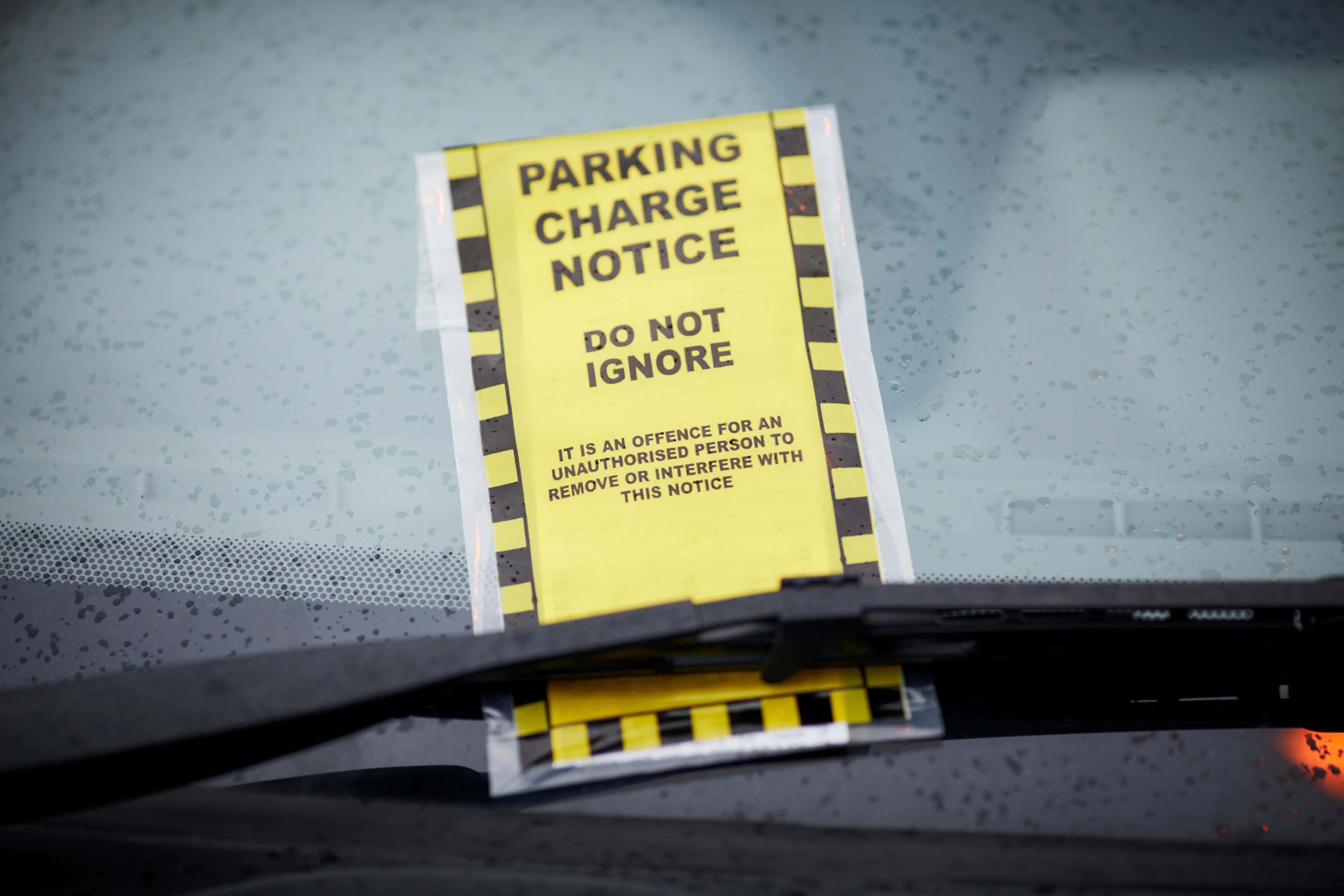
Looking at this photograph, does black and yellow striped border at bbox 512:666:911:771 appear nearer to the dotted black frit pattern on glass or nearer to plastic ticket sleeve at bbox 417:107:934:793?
plastic ticket sleeve at bbox 417:107:934:793

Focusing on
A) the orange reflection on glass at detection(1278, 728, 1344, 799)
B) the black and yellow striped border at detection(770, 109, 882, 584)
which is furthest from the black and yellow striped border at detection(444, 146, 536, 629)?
the orange reflection on glass at detection(1278, 728, 1344, 799)

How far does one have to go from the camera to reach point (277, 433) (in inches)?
28.1

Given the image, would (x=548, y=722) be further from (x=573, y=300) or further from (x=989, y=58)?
(x=989, y=58)

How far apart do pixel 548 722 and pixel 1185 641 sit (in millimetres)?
443

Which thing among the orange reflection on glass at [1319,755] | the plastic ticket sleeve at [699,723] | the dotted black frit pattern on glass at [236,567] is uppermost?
the dotted black frit pattern on glass at [236,567]

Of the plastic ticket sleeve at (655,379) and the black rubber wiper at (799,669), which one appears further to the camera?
the plastic ticket sleeve at (655,379)

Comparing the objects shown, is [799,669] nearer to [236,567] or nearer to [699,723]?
[699,723]

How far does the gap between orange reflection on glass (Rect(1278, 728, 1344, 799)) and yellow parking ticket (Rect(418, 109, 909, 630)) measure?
0.92 feet

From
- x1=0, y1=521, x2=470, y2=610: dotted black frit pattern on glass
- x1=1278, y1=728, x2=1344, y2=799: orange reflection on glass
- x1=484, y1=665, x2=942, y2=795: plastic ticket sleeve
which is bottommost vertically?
x1=1278, y1=728, x2=1344, y2=799: orange reflection on glass

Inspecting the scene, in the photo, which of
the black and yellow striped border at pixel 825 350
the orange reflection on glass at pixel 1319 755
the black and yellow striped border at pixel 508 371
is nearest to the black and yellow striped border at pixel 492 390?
the black and yellow striped border at pixel 508 371

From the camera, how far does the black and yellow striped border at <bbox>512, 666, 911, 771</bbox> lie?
0.61 meters

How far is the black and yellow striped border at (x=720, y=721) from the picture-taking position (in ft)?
1.99

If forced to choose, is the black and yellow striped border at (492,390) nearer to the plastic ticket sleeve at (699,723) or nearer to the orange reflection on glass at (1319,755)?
the plastic ticket sleeve at (699,723)

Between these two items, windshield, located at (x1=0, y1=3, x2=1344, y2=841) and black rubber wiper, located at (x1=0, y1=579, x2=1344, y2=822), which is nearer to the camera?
black rubber wiper, located at (x1=0, y1=579, x2=1344, y2=822)
